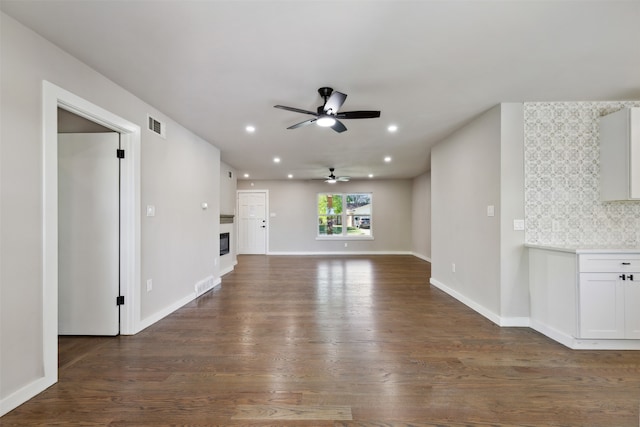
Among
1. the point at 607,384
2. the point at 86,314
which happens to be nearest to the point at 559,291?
the point at 607,384

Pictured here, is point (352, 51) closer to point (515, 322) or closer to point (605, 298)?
point (605, 298)

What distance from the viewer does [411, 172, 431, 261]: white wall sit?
773cm

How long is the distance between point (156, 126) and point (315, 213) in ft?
20.1

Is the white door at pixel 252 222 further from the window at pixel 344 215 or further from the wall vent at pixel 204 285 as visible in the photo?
the wall vent at pixel 204 285

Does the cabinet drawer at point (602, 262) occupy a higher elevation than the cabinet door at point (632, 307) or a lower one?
higher

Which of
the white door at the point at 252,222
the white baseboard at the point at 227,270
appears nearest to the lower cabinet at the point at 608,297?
the white baseboard at the point at 227,270

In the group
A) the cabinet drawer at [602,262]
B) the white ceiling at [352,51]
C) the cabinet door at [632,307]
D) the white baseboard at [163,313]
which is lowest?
the white baseboard at [163,313]

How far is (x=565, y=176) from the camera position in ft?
10.4

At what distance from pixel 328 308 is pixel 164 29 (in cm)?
334

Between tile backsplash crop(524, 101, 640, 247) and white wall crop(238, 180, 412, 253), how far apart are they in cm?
590

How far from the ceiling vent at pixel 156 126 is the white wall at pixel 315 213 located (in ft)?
18.5

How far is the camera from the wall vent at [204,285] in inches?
171

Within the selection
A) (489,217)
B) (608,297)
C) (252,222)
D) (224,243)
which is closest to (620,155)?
(489,217)

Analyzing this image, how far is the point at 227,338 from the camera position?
2.85 m
